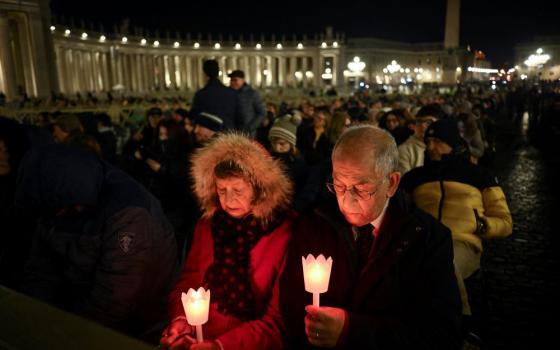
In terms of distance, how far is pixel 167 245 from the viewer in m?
3.30

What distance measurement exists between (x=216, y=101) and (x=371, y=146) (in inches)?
195

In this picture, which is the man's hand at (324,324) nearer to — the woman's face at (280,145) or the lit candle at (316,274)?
the lit candle at (316,274)

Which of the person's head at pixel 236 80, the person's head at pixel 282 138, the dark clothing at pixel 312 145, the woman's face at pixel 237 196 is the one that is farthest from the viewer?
the dark clothing at pixel 312 145

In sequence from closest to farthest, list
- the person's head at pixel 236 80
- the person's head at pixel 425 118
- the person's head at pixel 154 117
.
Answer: the person's head at pixel 425 118 → the person's head at pixel 236 80 → the person's head at pixel 154 117

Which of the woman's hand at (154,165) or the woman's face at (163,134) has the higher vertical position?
the woman's face at (163,134)

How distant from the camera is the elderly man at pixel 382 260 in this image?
7.20 ft

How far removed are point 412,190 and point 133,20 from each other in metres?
108

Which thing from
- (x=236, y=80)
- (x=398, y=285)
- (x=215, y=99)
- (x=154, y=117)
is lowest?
(x=398, y=285)

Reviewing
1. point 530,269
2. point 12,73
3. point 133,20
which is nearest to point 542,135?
point 530,269

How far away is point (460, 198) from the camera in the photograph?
13.4ft

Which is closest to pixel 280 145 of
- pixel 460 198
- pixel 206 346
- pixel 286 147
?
pixel 286 147

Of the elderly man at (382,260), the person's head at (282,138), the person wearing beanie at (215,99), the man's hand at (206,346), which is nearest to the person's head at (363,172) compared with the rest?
the elderly man at (382,260)

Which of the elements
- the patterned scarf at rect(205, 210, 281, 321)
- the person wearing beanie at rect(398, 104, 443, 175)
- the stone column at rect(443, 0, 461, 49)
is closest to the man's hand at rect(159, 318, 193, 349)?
the patterned scarf at rect(205, 210, 281, 321)

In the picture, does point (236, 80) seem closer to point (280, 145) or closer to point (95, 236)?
point (280, 145)
